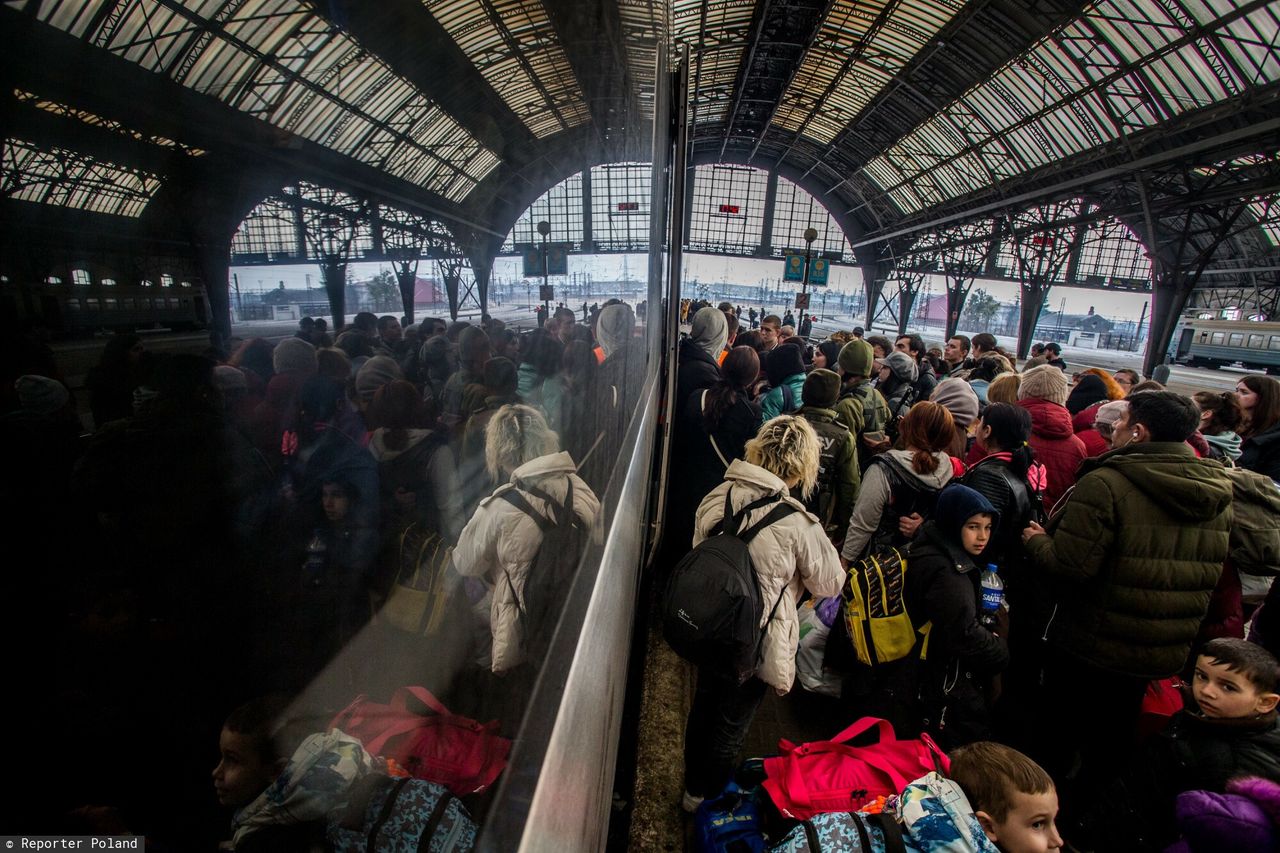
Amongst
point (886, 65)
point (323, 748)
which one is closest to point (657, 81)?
point (323, 748)

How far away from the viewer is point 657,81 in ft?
7.28

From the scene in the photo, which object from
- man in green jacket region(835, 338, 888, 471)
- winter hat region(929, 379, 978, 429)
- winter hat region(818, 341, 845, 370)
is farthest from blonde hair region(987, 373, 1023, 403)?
winter hat region(818, 341, 845, 370)

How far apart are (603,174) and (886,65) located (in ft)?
74.6

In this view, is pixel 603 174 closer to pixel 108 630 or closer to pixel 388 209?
pixel 388 209

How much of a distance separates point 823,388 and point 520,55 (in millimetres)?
3013

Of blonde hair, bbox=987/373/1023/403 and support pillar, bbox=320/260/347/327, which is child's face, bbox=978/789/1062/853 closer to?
support pillar, bbox=320/260/347/327

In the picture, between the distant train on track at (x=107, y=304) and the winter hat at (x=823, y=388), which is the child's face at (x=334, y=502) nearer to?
the distant train on track at (x=107, y=304)

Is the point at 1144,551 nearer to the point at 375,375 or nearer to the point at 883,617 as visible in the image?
the point at 883,617

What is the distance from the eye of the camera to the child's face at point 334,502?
34cm

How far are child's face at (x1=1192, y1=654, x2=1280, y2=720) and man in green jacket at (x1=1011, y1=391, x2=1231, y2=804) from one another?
0.25m

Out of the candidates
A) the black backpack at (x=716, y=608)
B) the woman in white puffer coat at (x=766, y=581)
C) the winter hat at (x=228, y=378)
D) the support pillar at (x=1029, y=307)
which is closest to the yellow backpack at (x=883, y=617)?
the woman in white puffer coat at (x=766, y=581)

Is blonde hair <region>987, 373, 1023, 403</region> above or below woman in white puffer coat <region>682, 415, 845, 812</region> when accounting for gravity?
above

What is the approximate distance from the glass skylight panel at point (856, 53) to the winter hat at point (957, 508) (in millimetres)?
17831

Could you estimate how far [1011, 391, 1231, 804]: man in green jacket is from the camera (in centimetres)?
205
